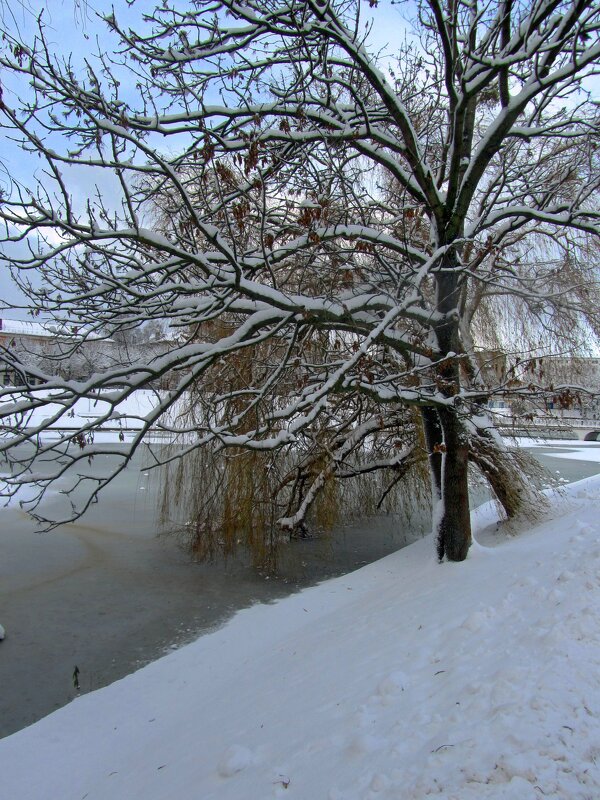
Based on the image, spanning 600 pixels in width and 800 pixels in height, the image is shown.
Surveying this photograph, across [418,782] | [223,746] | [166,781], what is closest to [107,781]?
[166,781]

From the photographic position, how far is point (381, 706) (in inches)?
120

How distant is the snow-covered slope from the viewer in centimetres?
225

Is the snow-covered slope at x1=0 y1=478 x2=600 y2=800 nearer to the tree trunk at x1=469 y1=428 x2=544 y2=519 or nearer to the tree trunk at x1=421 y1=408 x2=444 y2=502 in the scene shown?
the tree trunk at x1=421 y1=408 x2=444 y2=502

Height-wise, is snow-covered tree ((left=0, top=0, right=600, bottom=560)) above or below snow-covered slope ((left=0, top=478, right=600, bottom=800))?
above

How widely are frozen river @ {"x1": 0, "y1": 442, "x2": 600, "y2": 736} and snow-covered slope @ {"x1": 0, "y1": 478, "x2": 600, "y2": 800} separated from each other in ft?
2.11

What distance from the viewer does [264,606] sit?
23.1ft

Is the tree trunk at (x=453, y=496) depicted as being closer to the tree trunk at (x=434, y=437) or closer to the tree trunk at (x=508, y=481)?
the tree trunk at (x=434, y=437)

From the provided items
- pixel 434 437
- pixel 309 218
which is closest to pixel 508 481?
pixel 434 437

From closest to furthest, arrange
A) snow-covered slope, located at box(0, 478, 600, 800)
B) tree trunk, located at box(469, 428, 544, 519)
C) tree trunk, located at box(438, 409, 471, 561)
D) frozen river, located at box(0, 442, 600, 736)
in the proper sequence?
snow-covered slope, located at box(0, 478, 600, 800), frozen river, located at box(0, 442, 600, 736), tree trunk, located at box(438, 409, 471, 561), tree trunk, located at box(469, 428, 544, 519)

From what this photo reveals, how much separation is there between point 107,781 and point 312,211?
4.02m

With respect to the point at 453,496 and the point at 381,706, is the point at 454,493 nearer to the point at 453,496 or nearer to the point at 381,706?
the point at 453,496

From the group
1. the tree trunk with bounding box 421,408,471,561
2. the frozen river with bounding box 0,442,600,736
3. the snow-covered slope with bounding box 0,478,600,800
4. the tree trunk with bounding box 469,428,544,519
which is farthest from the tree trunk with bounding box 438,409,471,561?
the frozen river with bounding box 0,442,600,736

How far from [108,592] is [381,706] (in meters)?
5.73

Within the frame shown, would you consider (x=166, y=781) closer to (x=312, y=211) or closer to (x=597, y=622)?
(x=597, y=622)
